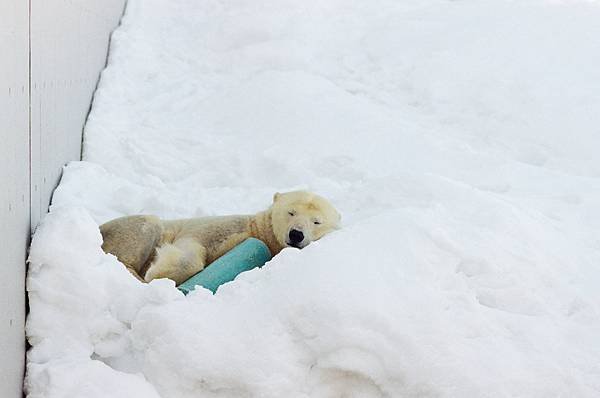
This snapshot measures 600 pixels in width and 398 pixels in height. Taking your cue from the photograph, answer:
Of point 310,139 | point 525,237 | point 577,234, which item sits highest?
point 525,237

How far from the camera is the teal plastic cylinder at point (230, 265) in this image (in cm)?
365

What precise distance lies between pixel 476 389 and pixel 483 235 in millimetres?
1069

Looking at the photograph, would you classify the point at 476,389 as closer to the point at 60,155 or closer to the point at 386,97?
the point at 60,155

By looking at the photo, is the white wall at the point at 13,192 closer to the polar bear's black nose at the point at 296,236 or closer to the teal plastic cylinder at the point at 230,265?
the teal plastic cylinder at the point at 230,265

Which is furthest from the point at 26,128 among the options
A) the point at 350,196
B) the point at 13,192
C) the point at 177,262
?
the point at 350,196

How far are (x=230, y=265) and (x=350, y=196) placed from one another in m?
1.60

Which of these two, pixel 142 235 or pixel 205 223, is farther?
pixel 205 223

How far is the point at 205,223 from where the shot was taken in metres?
4.50

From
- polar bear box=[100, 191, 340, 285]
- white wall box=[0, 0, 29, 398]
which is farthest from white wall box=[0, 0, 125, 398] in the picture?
polar bear box=[100, 191, 340, 285]

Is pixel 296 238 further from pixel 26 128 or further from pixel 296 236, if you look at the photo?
pixel 26 128

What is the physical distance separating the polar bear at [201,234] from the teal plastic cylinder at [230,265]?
0.51 ft

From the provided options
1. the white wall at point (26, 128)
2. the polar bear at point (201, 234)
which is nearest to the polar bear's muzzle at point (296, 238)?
the polar bear at point (201, 234)

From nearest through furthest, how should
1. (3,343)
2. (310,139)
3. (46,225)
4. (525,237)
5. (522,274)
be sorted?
(3,343) → (46,225) → (522,274) → (525,237) → (310,139)

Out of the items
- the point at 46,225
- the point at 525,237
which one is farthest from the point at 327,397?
the point at 525,237
